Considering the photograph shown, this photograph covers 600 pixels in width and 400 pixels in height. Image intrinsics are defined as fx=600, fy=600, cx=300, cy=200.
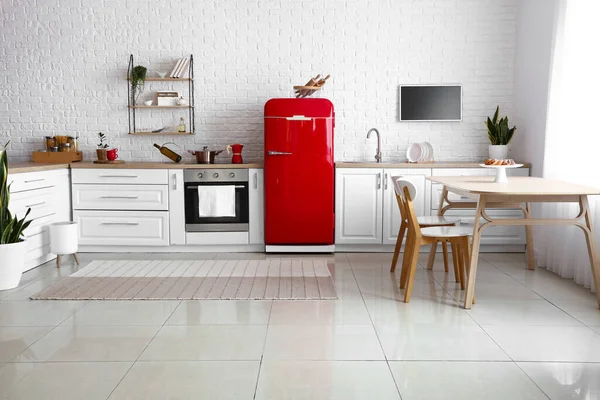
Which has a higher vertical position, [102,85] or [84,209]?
[102,85]

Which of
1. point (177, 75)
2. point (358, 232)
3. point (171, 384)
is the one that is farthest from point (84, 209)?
point (171, 384)

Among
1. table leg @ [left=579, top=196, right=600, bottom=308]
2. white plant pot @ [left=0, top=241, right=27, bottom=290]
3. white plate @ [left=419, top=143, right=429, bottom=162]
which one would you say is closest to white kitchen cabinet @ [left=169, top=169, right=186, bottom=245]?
white plant pot @ [left=0, top=241, right=27, bottom=290]

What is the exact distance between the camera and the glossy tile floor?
271cm

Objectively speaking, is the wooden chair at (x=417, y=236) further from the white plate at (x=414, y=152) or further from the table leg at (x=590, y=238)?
the white plate at (x=414, y=152)

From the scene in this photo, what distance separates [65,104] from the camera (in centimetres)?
643

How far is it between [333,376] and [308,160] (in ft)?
10.6

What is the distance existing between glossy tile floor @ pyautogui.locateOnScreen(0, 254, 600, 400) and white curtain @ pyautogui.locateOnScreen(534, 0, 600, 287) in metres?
0.41

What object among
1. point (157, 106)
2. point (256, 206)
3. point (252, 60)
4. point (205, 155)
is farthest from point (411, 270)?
point (157, 106)

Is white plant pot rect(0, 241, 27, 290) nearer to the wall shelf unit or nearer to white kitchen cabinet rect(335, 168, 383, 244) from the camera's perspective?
the wall shelf unit

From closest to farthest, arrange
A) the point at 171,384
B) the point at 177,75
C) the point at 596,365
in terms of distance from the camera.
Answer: the point at 171,384 → the point at 596,365 → the point at 177,75

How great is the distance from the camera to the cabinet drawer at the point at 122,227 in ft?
19.5

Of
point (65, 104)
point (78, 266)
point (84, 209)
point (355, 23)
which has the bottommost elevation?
point (78, 266)

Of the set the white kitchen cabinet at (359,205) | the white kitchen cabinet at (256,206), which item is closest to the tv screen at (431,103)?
the white kitchen cabinet at (359,205)

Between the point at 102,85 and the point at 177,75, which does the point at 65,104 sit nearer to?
the point at 102,85
